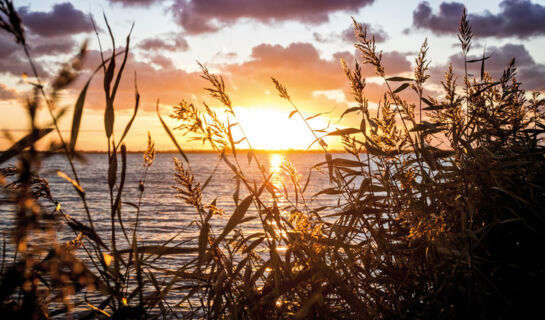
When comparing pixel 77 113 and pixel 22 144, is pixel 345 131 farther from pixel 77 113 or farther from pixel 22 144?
pixel 22 144

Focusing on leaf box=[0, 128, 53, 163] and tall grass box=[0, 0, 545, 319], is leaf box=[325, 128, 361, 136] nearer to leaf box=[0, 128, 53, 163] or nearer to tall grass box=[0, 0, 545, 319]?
tall grass box=[0, 0, 545, 319]

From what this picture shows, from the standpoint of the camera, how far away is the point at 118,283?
6.45ft

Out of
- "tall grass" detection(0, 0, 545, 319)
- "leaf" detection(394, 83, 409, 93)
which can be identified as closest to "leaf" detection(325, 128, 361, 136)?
"tall grass" detection(0, 0, 545, 319)

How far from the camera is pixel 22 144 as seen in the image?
1.50m

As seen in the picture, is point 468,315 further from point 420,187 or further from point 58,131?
point 58,131

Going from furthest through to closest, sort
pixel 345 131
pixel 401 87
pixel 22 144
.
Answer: pixel 401 87, pixel 345 131, pixel 22 144

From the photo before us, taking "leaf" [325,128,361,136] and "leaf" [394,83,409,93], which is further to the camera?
"leaf" [394,83,409,93]

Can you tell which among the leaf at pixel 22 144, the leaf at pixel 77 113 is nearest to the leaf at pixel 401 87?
the leaf at pixel 77 113

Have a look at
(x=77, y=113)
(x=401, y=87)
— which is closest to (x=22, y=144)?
(x=77, y=113)

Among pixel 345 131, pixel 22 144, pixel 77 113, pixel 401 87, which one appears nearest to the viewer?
pixel 22 144

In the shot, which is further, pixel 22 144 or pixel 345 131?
pixel 345 131

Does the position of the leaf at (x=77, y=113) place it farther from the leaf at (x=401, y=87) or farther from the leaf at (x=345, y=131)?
the leaf at (x=401, y=87)

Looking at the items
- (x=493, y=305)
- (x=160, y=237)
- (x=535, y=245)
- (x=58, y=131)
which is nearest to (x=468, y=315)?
(x=493, y=305)

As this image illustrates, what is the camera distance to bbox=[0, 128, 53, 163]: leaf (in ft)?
4.76
